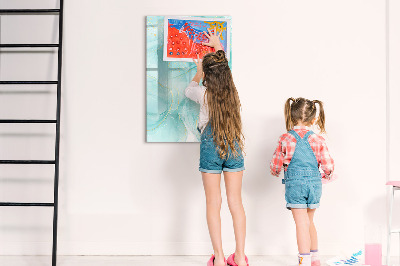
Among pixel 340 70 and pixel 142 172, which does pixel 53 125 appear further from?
pixel 340 70

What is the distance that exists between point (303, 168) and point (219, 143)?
0.53 metres

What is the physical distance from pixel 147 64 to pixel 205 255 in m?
1.41

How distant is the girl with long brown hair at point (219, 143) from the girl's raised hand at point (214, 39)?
360 mm

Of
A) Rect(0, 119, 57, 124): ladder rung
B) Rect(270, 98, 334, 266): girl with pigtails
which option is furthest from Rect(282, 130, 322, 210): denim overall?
Rect(0, 119, 57, 124): ladder rung

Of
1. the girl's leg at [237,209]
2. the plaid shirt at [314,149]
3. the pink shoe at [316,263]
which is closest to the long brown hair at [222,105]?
the girl's leg at [237,209]

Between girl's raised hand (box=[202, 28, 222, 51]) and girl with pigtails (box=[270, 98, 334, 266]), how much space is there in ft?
2.36

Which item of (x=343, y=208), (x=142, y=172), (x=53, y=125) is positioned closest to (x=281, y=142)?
(x=343, y=208)

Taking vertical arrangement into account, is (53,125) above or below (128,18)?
below

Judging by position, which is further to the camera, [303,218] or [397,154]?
[397,154]

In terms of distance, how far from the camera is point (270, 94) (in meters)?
3.32

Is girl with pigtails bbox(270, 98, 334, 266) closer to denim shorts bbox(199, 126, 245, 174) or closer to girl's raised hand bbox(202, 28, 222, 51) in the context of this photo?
Result: denim shorts bbox(199, 126, 245, 174)

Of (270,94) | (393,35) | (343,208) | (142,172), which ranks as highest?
(393,35)

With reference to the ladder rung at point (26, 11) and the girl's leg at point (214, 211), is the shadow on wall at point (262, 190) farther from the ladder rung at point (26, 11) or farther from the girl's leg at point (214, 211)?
the ladder rung at point (26, 11)

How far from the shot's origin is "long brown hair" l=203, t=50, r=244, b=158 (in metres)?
2.81
